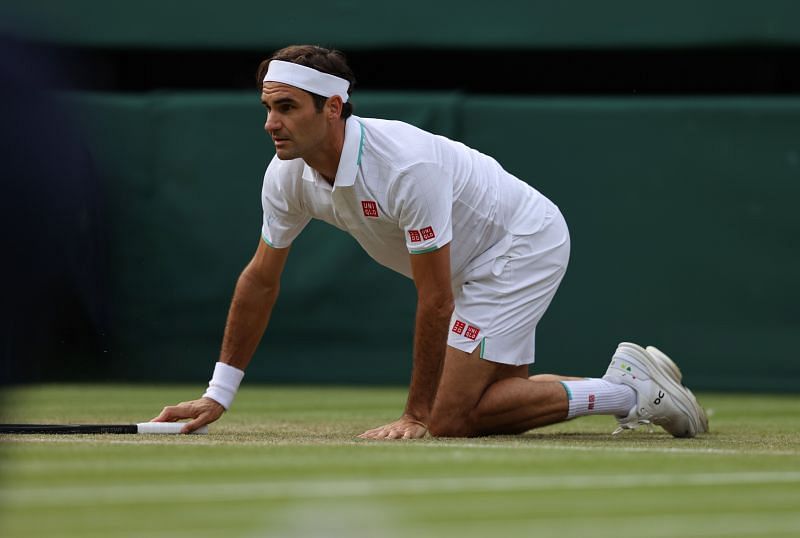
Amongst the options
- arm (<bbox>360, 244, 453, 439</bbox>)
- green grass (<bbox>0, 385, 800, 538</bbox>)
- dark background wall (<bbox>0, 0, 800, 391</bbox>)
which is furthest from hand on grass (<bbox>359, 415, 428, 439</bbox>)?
dark background wall (<bbox>0, 0, 800, 391</bbox>)

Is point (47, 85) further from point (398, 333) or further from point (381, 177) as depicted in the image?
point (381, 177)

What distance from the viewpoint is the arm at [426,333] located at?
5285 millimetres

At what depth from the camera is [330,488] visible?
3.73 meters

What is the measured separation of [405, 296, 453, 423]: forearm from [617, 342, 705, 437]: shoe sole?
0.87 m

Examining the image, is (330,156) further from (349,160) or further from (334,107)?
(334,107)

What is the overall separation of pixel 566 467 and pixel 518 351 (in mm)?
1531

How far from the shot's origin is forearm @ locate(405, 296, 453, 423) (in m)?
5.29

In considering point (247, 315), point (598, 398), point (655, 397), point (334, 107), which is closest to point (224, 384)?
point (247, 315)

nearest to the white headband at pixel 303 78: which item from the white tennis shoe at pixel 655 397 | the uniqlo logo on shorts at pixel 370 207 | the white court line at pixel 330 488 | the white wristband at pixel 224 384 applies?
the uniqlo logo on shorts at pixel 370 207

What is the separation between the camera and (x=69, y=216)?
32.0 feet

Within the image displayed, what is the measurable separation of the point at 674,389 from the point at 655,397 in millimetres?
99

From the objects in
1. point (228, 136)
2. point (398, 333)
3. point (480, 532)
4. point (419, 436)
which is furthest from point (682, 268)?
point (480, 532)

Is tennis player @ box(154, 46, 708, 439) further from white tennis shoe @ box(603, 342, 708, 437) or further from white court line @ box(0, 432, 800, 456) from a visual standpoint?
white court line @ box(0, 432, 800, 456)

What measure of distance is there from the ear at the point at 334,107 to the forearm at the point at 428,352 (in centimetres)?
73
